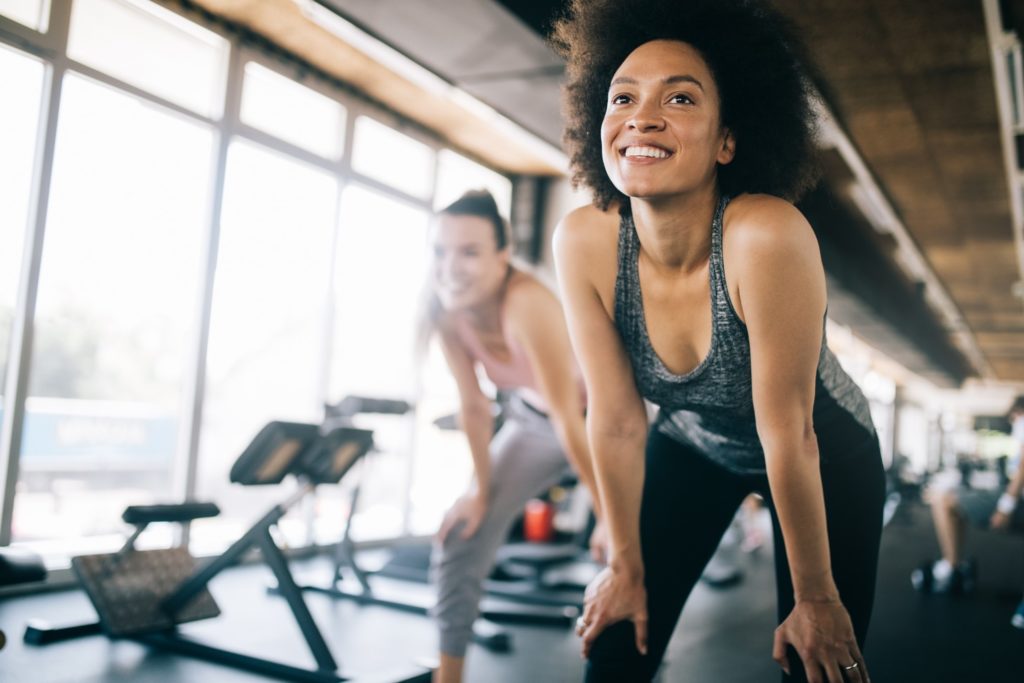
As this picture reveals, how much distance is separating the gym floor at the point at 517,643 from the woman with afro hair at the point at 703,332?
52.0 inches

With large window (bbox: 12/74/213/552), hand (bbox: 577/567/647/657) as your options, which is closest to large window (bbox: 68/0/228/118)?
large window (bbox: 12/74/213/552)

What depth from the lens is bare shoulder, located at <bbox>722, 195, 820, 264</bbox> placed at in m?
0.99

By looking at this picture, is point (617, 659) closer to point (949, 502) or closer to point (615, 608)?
point (615, 608)

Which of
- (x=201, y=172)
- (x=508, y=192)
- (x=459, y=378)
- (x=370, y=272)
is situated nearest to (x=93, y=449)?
(x=201, y=172)

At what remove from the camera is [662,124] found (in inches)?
41.2

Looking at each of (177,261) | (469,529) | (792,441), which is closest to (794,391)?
(792,441)

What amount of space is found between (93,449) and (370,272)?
6.86ft

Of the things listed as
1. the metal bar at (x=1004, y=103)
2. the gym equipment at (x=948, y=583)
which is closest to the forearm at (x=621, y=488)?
the metal bar at (x=1004, y=103)

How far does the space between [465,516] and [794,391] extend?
118cm

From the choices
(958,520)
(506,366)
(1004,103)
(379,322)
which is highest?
(1004,103)

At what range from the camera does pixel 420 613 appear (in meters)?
3.61

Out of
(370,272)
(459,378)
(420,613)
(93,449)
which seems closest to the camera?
(459,378)

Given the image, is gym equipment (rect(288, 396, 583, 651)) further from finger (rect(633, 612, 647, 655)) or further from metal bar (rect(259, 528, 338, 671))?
finger (rect(633, 612, 647, 655))

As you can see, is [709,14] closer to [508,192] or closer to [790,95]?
[790,95]
